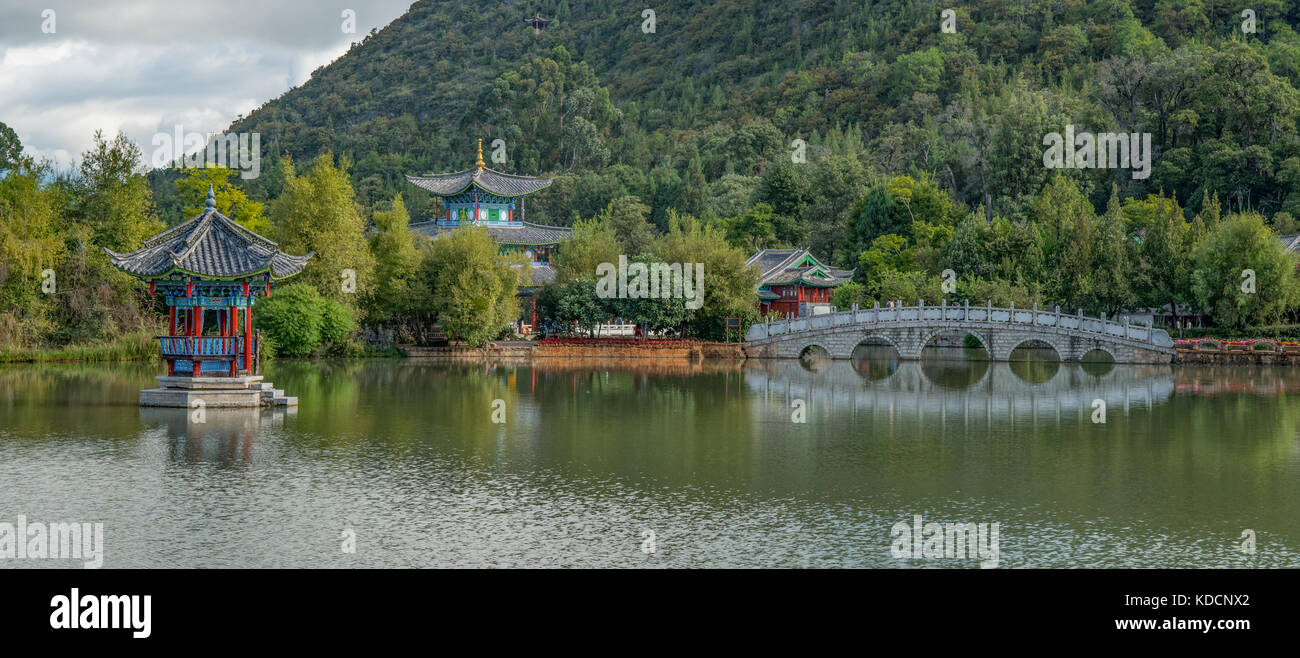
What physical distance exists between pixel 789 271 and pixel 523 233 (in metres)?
13.2

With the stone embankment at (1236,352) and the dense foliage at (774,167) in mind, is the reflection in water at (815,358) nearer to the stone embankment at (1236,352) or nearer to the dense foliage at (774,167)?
the dense foliage at (774,167)

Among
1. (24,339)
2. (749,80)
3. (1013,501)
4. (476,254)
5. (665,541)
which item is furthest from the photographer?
(749,80)

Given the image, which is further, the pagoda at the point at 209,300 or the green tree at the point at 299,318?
the green tree at the point at 299,318

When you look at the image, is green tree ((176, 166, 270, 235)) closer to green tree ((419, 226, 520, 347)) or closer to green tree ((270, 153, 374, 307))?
green tree ((270, 153, 374, 307))

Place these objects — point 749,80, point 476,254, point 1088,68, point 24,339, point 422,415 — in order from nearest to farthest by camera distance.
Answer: point 422,415
point 24,339
point 476,254
point 1088,68
point 749,80

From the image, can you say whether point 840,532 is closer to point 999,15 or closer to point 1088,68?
point 1088,68

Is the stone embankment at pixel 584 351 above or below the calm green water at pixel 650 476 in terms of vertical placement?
above

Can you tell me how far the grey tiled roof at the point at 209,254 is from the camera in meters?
23.4

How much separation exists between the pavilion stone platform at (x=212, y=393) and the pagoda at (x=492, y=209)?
3244 centimetres

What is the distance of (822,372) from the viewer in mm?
37031

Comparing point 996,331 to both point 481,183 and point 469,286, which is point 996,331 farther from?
point 481,183

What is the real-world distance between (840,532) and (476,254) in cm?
3126

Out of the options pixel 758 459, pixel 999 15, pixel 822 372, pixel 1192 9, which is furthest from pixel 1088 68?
pixel 758 459

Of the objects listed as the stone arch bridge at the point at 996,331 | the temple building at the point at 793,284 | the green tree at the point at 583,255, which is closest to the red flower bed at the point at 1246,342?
the stone arch bridge at the point at 996,331
